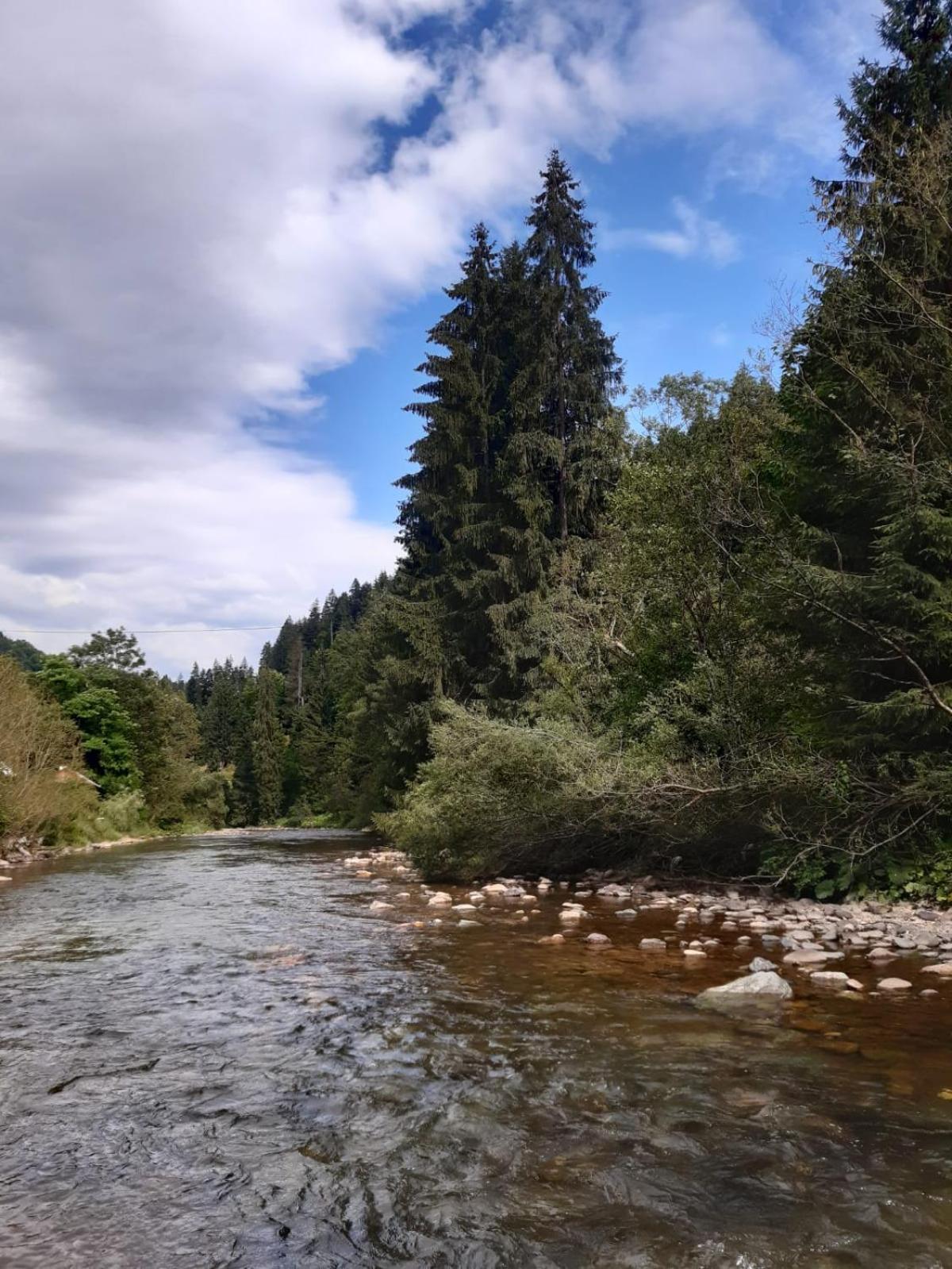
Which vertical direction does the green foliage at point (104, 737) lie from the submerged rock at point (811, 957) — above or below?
above

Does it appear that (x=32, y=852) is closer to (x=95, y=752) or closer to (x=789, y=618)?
(x=95, y=752)

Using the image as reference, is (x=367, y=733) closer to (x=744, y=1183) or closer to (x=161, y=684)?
(x=161, y=684)

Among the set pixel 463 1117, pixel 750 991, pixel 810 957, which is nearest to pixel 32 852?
pixel 810 957

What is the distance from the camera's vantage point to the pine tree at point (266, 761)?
68938 millimetres

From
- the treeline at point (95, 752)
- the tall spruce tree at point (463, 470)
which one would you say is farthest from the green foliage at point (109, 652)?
the tall spruce tree at point (463, 470)

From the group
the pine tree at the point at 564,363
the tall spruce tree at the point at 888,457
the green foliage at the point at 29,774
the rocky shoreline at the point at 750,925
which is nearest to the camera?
the rocky shoreline at the point at 750,925

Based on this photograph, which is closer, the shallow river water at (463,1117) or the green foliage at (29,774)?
the shallow river water at (463,1117)

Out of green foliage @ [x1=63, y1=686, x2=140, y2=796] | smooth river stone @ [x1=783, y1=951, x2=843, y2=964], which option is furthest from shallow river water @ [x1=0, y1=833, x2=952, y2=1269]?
green foliage @ [x1=63, y1=686, x2=140, y2=796]

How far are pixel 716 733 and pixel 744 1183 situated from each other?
9711mm

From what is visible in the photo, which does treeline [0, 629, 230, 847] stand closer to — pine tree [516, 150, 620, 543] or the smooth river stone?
pine tree [516, 150, 620, 543]

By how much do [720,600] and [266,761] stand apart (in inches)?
2381

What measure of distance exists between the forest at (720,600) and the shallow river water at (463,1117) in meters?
3.16

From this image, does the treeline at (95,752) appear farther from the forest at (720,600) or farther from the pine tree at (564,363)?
the pine tree at (564,363)

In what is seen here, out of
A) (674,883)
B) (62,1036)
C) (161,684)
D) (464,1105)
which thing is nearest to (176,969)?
(62,1036)
